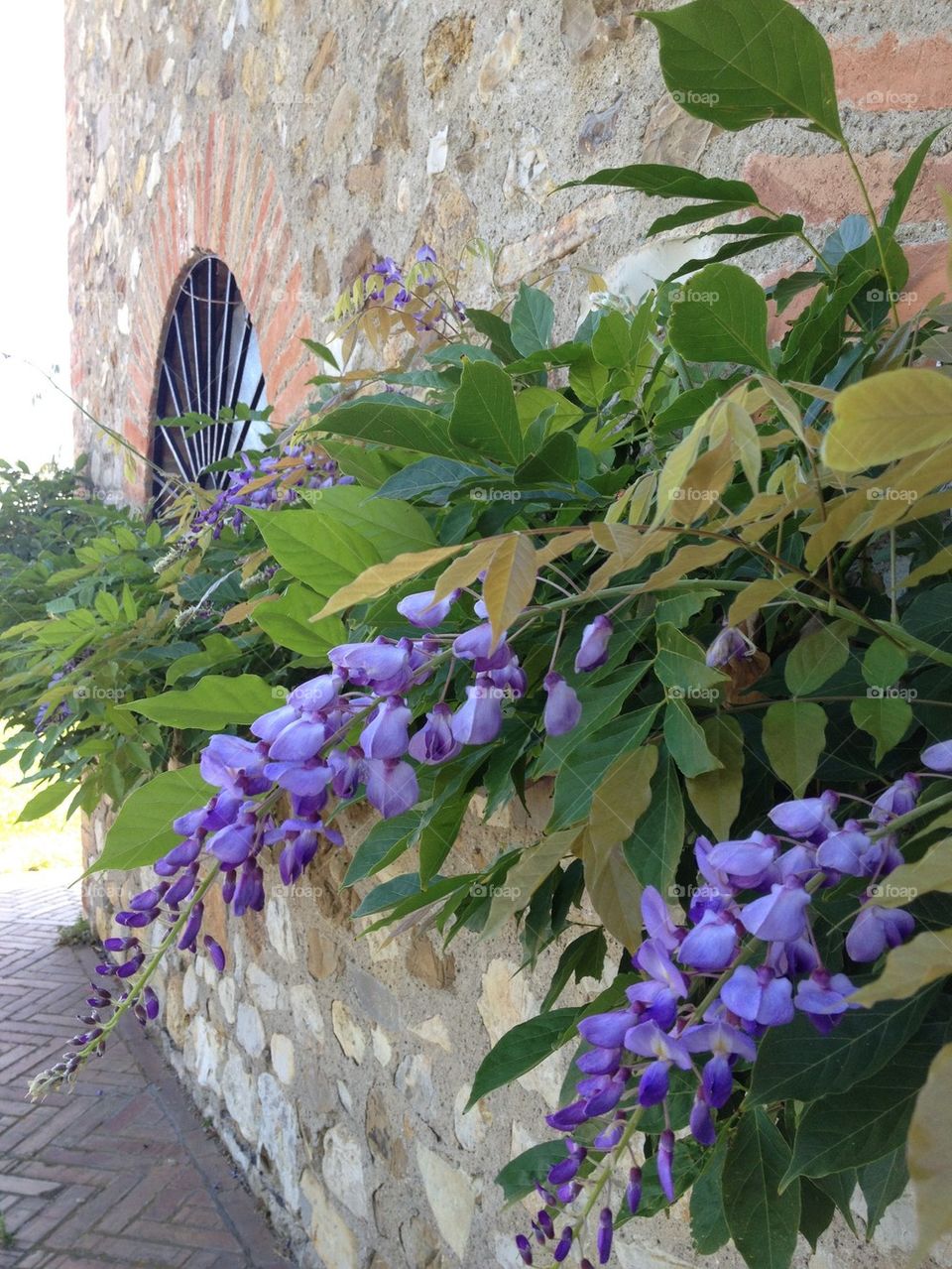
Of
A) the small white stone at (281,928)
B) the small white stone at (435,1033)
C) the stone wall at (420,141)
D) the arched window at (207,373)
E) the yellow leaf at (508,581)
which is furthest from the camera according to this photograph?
the arched window at (207,373)

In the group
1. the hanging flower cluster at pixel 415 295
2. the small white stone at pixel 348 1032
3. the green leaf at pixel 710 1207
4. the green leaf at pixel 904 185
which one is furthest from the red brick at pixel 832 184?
the small white stone at pixel 348 1032

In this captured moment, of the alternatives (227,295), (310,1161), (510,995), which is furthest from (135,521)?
(510,995)

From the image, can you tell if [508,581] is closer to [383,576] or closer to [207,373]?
[383,576]

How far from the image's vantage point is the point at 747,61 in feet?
2.69

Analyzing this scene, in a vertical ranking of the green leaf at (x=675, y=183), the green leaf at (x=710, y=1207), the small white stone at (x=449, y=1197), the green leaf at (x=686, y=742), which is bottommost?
the small white stone at (x=449, y=1197)

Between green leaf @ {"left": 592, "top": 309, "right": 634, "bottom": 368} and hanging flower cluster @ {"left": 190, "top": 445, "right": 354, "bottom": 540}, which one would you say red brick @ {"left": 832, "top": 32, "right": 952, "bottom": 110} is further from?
hanging flower cluster @ {"left": 190, "top": 445, "right": 354, "bottom": 540}

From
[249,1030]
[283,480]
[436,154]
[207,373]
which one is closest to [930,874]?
[283,480]

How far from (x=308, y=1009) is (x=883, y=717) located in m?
2.35

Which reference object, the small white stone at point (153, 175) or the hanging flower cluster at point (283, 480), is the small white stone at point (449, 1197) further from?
the small white stone at point (153, 175)

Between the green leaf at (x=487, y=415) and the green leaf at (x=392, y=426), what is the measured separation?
0.03 meters

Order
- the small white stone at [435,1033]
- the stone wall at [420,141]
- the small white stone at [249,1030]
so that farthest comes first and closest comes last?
the small white stone at [249,1030], the small white stone at [435,1033], the stone wall at [420,141]

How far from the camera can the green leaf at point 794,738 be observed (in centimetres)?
69

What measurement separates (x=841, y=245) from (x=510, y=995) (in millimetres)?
1335

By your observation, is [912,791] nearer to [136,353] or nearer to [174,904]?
[174,904]
